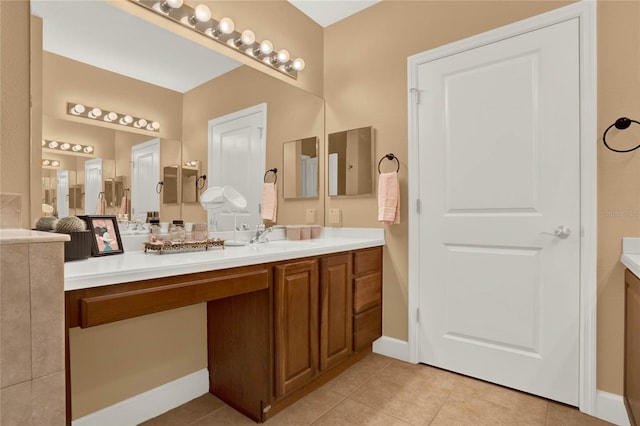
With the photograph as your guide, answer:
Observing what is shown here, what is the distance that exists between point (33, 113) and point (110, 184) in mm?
394

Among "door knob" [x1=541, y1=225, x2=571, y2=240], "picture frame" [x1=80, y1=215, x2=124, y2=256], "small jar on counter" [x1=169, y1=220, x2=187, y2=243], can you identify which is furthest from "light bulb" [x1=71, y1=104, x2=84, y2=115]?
"door knob" [x1=541, y1=225, x2=571, y2=240]

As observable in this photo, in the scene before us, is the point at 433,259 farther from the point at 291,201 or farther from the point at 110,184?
the point at 110,184

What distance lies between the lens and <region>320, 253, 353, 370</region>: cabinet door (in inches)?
73.5

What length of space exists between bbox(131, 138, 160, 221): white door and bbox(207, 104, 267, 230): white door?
0.33m

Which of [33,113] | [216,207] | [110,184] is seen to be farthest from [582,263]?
[33,113]

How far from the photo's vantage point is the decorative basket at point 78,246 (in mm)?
1232

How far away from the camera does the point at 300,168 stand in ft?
Result: 8.48

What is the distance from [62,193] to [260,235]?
112 centimetres

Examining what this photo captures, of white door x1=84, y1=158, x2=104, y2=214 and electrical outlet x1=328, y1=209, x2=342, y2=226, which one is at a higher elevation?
white door x1=84, y1=158, x2=104, y2=214

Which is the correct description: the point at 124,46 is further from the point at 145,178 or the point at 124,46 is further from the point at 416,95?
the point at 416,95

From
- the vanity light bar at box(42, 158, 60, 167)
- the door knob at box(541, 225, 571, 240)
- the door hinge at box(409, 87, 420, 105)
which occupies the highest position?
the door hinge at box(409, 87, 420, 105)

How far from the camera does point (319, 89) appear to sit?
276 centimetres

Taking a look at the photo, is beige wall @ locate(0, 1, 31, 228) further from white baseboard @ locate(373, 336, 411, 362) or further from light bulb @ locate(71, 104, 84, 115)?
white baseboard @ locate(373, 336, 411, 362)

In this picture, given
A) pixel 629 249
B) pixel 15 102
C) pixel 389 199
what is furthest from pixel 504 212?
pixel 15 102
